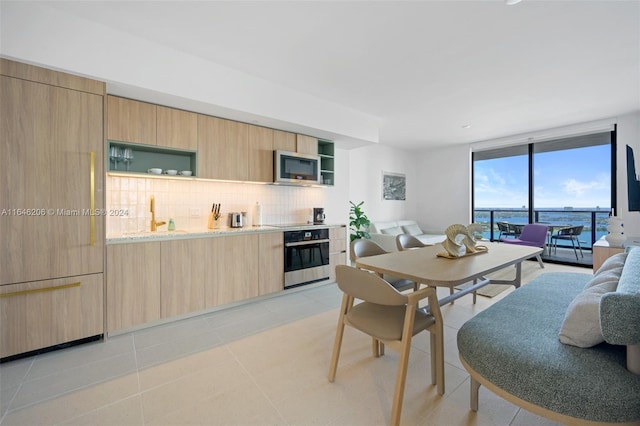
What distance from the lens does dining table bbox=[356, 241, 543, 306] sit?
1.58 metres

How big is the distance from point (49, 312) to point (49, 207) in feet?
2.68

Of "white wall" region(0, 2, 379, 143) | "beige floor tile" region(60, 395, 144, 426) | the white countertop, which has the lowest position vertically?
"beige floor tile" region(60, 395, 144, 426)

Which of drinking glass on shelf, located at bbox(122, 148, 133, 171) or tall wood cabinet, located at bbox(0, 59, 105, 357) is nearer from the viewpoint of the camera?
tall wood cabinet, located at bbox(0, 59, 105, 357)

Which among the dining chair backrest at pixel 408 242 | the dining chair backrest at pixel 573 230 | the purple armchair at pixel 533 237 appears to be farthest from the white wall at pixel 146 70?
the dining chair backrest at pixel 573 230

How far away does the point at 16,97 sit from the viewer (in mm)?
1966

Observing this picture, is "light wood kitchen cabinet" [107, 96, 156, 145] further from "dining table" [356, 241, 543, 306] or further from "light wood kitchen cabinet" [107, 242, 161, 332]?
"dining table" [356, 241, 543, 306]

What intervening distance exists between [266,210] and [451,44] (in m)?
2.90

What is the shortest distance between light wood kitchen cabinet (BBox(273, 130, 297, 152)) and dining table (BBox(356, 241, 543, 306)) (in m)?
2.24

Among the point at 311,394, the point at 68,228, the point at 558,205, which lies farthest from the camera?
the point at 558,205

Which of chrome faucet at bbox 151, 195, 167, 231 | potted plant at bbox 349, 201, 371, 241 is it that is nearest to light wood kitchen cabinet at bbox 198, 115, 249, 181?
chrome faucet at bbox 151, 195, 167, 231

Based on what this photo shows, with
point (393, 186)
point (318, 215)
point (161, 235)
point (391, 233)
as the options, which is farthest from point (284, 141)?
point (393, 186)

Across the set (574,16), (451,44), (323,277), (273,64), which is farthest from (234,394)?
(574,16)

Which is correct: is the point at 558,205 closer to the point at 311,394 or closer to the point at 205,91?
the point at 311,394

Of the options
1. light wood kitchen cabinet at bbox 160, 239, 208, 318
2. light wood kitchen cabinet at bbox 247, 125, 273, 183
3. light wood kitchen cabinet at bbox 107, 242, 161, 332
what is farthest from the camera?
light wood kitchen cabinet at bbox 247, 125, 273, 183
